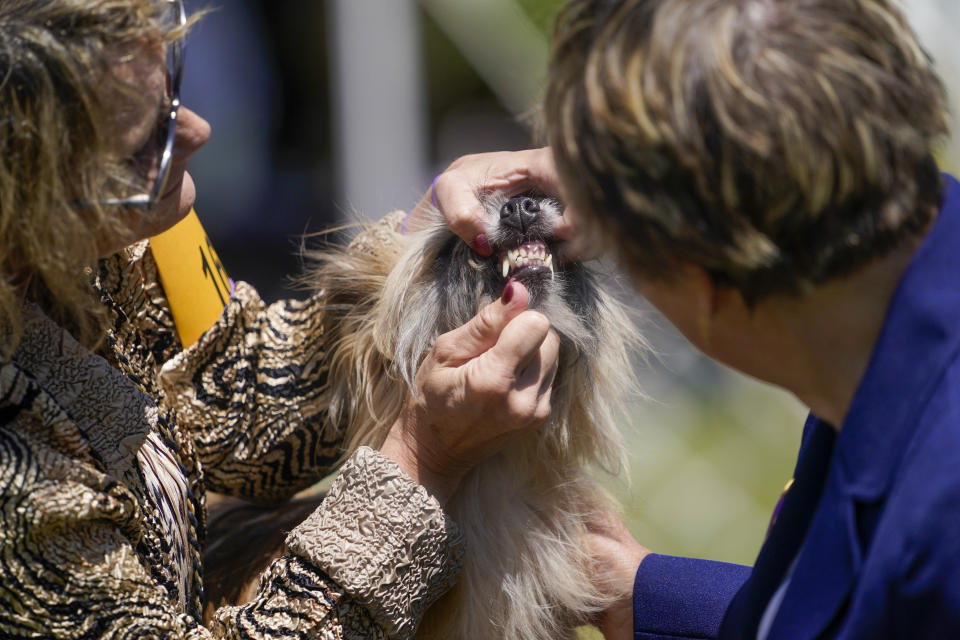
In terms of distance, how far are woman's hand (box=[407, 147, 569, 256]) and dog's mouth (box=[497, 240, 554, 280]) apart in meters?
0.03

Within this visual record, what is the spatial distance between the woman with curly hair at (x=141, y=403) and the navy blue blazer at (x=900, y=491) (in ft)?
1.43

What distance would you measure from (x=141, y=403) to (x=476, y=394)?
398mm

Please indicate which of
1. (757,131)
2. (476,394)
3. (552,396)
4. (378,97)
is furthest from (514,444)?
(378,97)

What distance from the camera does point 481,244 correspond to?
1266mm

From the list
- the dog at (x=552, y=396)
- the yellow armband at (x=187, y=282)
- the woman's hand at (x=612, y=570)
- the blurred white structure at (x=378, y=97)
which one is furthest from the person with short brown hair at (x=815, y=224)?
the blurred white structure at (x=378, y=97)

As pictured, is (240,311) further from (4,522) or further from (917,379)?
(917,379)

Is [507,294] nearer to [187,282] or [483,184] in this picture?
[483,184]

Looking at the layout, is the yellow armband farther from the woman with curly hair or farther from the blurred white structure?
the blurred white structure

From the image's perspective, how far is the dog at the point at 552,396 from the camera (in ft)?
4.20

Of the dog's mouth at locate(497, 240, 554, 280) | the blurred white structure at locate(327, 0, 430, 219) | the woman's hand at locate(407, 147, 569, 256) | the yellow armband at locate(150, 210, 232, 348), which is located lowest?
the blurred white structure at locate(327, 0, 430, 219)

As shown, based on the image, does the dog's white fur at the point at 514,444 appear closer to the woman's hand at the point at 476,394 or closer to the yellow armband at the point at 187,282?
the woman's hand at the point at 476,394

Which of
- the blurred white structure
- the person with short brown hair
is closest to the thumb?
the person with short brown hair

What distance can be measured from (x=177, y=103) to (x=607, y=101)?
0.52 meters

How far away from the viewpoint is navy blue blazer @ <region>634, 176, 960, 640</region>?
732 mm
